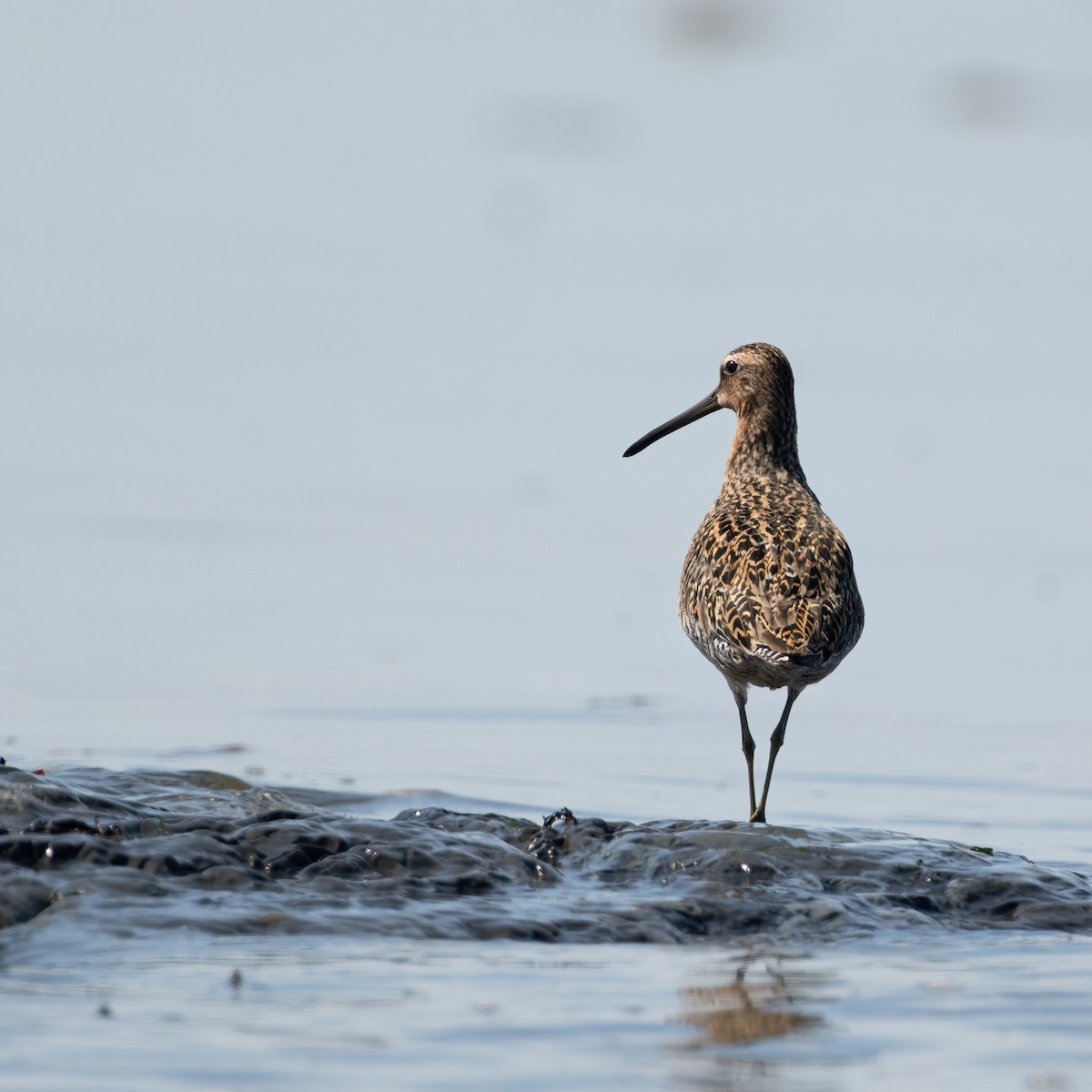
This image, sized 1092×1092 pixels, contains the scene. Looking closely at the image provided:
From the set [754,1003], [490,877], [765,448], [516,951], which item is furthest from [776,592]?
[754,1003]

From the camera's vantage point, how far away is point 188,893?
16.9 ft

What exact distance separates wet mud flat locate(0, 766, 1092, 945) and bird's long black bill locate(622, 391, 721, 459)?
10.2 feet

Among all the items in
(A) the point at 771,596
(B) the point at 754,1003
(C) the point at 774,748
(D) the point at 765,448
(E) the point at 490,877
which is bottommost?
(B) the point at 754,1003

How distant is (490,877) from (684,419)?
4176 millimetres

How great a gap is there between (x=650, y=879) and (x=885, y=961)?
0.91m

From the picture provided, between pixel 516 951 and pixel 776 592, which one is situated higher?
pixel 776 592

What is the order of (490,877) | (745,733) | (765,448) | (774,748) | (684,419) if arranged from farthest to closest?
(684,419), (765,448), (745,733), (774,748), (490,877)

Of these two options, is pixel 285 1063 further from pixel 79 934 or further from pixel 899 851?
pixel 899 851

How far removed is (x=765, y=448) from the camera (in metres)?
8.54

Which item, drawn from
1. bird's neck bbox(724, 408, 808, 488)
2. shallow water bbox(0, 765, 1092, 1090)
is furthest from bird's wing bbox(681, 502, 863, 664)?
bird's neck bbox(724, 408, 808, 488)

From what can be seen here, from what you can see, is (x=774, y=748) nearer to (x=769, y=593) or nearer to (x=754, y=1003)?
(x=769, y=593)

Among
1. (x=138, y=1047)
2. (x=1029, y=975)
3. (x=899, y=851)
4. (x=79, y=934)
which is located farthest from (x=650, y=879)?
(x=138, y=1047)

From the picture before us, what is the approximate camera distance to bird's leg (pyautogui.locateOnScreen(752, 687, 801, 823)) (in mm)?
7045

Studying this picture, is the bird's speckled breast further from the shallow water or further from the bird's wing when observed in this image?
the shallow water
